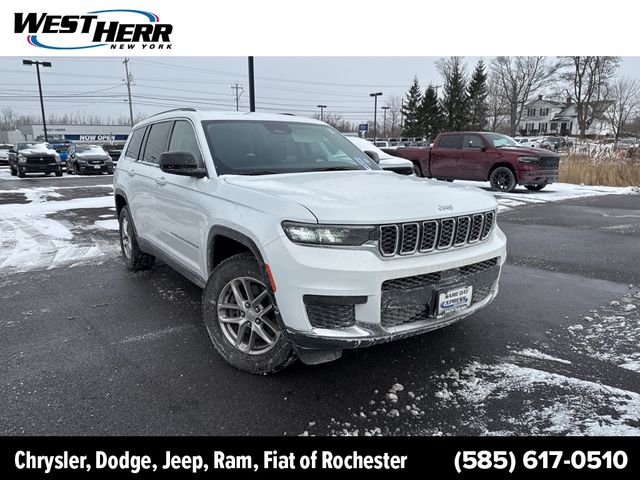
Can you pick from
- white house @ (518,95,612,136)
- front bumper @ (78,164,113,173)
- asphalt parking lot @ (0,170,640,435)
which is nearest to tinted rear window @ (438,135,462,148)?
asphalt parking lot @ (0,170,640,435)

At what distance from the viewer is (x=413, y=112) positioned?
192ft

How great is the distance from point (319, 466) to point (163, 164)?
2341 mm

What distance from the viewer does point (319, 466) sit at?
2.18 meters

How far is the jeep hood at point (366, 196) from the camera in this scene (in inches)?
94.7

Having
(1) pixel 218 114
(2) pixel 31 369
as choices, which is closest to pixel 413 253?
(1) pixel 218 114

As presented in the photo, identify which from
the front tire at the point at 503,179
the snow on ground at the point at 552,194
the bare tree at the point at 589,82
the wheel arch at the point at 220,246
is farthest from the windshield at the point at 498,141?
the bare tree at the point at 589,82

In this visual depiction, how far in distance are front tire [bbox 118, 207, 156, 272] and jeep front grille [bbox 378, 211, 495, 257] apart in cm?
359

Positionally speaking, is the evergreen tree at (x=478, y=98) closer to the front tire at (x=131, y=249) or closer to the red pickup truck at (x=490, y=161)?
the red pickup truck at (x=490, y=161)

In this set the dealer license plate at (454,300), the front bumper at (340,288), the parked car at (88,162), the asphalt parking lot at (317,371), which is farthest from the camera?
the parked car at (88,162)

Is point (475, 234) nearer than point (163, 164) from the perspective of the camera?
Yes

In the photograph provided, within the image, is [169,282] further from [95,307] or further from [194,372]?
[194,372]

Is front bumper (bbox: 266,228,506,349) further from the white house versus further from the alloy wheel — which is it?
the white house

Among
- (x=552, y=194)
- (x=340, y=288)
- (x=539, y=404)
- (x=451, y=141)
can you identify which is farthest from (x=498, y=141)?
(x=340, y=288)

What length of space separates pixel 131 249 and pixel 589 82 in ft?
186
